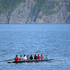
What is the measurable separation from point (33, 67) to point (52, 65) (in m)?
3.10

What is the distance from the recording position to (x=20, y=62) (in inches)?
1385

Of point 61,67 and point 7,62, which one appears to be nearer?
point 61,67

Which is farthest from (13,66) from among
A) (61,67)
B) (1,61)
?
(61,67)

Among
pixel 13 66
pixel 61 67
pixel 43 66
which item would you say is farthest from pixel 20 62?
pixel 61 67

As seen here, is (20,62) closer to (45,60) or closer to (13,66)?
(13,66)

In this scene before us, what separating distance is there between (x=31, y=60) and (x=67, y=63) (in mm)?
5661

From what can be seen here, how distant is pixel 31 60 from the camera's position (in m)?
35.6

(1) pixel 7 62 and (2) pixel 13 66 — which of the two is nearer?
(2) pixel 13 66

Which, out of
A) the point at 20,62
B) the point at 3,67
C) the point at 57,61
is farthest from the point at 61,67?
the point at 3,67

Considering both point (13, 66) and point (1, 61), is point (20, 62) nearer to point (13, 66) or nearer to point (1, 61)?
point (13, 66)

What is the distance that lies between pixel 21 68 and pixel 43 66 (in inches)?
133

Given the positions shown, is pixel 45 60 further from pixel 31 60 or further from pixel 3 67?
pixel 3 67

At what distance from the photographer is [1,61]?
37.7 meters

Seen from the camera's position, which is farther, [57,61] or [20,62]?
[57,61]
